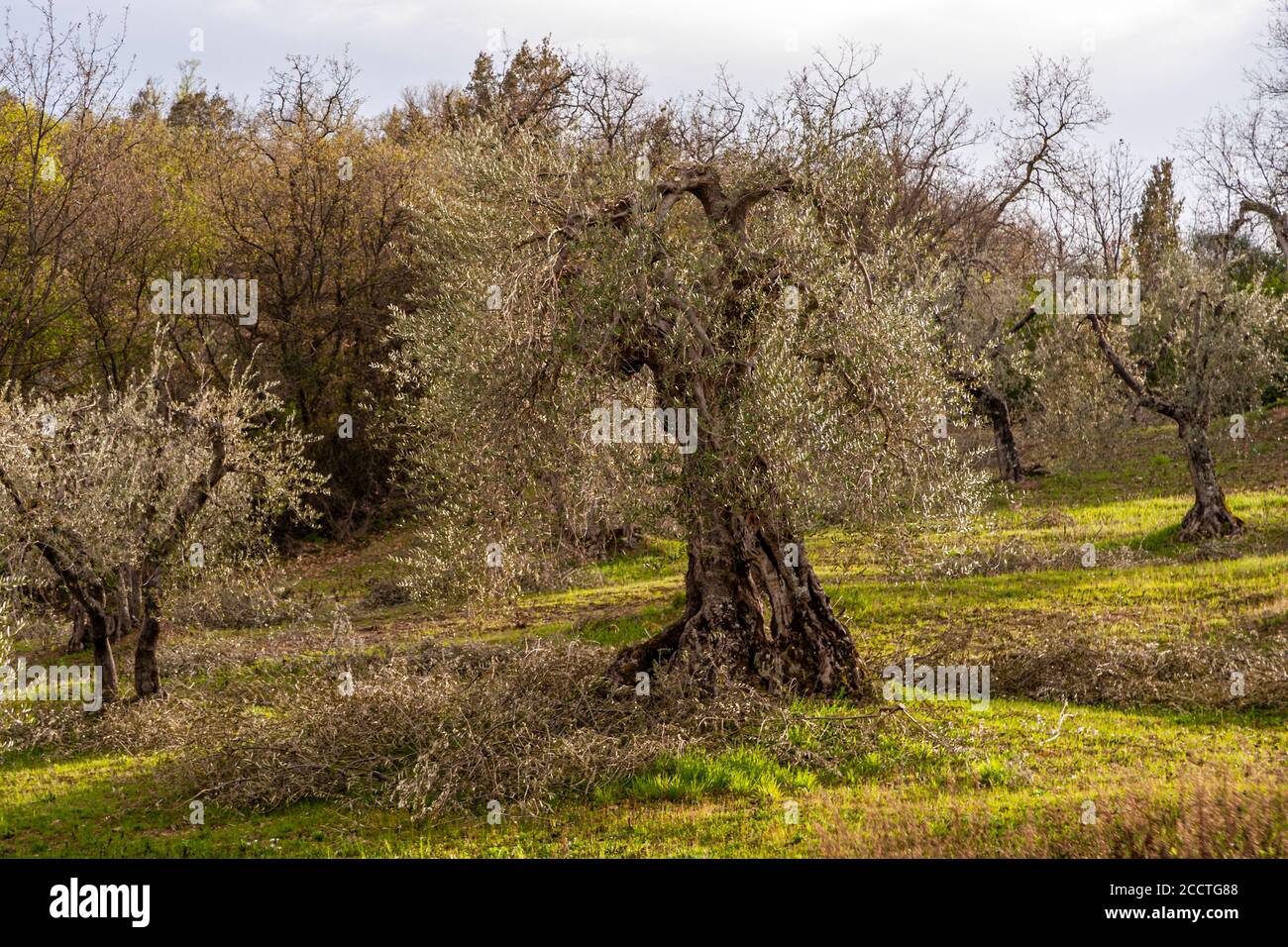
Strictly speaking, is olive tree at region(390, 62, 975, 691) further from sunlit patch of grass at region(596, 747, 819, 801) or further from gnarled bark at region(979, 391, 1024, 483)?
gnarled bark at region(979, 391, 1024, 483)

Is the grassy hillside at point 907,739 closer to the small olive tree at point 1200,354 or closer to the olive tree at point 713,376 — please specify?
the olive tree at point 713,376

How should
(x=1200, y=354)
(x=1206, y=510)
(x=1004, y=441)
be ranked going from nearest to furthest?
1. (x=1206, y=510)
2. (x=1200, y=354)
3. (x=1004, y=441)

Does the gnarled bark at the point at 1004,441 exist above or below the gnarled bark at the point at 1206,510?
above

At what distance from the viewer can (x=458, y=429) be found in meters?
14.0

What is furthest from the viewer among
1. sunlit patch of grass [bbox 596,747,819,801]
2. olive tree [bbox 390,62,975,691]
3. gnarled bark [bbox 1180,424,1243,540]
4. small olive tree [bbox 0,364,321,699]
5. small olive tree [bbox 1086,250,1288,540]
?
small olive tree [bbox 1086,250,1288,540]

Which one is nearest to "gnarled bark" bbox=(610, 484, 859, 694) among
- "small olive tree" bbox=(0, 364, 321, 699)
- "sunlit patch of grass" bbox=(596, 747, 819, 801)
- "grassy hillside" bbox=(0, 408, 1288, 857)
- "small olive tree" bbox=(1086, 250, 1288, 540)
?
"grassy hillside" bbox=(0, 408, 1288, 857)

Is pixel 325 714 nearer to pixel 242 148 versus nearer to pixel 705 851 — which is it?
pixel 705 851

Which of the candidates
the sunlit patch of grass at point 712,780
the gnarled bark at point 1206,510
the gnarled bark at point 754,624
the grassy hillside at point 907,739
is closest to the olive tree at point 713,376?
the gnarled bark at point 754,624

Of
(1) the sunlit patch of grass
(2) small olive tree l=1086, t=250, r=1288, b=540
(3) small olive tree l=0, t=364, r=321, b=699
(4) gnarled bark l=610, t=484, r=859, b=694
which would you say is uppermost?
(2) small olive tree l=1086, t=250, r=1288, b=540

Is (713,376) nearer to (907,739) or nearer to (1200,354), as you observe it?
(907,739)

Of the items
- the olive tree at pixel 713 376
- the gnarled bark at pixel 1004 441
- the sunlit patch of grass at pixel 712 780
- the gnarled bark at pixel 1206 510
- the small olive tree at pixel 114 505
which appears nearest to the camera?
the sunlit patch of grass at pixel 712 780

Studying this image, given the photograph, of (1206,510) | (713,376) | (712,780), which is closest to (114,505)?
(713,376)

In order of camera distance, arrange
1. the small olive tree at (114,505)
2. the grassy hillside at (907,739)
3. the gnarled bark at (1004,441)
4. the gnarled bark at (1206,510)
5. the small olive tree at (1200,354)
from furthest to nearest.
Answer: the gnarled bark at (1004,441), the small olive tree at (1200,354), the gnarled bark at (1206,510), the small olive tree at (114,505), the grassy hillside at (907,739)

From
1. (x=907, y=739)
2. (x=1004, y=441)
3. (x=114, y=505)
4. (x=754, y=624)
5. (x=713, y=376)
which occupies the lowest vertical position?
(x=907, y=739)
